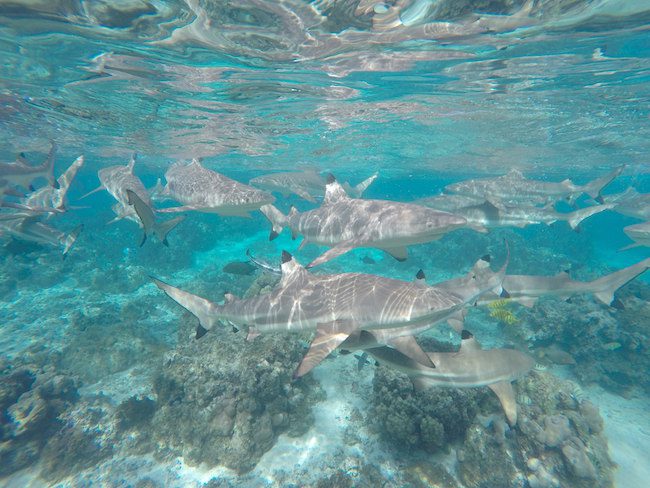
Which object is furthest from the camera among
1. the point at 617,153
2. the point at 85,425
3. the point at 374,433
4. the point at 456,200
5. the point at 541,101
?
the point at 617,153

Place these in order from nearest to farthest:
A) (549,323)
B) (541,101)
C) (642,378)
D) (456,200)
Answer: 1. (642,378)
2. (549,323)
3. (456,200)
4. (541,101)

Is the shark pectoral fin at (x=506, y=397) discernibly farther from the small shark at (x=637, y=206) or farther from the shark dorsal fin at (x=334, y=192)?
the small shark at (x=637, y=206)

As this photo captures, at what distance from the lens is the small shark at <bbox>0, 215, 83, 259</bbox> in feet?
34.0

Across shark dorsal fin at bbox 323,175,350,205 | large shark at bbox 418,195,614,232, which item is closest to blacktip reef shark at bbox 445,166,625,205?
large shark at bbox 418,195,614,232

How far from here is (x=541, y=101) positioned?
1633 cm

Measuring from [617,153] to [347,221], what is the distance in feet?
108

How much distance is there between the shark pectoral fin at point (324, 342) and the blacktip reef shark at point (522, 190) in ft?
47.2

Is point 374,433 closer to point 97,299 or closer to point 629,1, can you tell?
point 629,1

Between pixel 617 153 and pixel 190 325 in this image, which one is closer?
pixel 190 325

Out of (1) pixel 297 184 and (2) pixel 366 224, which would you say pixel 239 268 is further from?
(1) pixel 297 184

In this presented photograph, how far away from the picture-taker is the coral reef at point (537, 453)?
593 centimetres

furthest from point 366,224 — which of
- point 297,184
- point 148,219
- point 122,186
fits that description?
point 297,184

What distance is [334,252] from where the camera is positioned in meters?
6.94

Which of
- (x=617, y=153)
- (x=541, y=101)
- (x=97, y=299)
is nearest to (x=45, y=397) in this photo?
(x=97, y=299)
